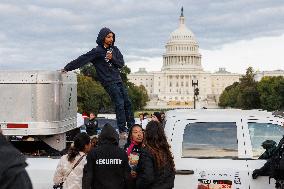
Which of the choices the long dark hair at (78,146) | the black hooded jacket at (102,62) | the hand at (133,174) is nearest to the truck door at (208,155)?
the hand at (133,174)

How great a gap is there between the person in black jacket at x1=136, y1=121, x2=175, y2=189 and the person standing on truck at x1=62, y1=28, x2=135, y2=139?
2799 millimetres

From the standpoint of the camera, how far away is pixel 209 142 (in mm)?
7504


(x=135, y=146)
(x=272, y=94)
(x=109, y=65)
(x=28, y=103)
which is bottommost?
(x=135, y=146)

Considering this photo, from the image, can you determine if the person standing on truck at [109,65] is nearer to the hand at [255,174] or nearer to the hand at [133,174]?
the hand at [133,174]

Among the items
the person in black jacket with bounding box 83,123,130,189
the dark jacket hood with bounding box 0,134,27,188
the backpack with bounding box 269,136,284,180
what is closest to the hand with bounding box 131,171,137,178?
the person in black jacket with bounding box 83,123,130,189

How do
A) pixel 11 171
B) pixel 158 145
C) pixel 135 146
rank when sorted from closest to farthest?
pixel 11 171 → pixel 158 145 → pixel 135 146

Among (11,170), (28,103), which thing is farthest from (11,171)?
(28,103)

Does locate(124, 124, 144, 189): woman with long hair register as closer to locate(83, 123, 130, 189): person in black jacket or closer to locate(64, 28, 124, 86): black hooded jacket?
locate(83, 123, 130, 189): person in black jacket

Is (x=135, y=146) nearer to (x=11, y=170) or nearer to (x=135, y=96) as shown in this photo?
(x=11, y=170)

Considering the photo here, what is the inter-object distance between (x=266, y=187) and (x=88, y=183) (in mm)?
2014

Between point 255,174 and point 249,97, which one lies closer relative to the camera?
point 255,174

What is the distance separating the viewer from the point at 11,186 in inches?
120

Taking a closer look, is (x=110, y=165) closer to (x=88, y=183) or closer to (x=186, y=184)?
(x=88, y=183)

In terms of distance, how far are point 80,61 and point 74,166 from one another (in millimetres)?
2394
